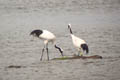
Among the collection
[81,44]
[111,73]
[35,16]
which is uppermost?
[35,16]

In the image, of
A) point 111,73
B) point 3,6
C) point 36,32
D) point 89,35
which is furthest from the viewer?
point 3,6

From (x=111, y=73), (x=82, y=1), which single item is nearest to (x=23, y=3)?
(x=82, y=1)

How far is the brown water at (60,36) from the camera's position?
12.1m

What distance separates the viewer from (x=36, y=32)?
14180 millimetres

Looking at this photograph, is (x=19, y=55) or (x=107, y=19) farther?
(x=107, y=19)

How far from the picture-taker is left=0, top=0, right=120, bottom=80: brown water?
12.1m

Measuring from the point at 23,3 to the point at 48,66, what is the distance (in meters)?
15.3

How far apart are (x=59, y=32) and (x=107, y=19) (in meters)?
4.50

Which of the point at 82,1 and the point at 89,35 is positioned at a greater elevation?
the point at 82,1

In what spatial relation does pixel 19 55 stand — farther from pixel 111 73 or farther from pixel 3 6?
pixel 3 6

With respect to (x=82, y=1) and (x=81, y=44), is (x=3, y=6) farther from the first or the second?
(x=81, y=44)

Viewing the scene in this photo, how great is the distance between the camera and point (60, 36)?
18453 mm

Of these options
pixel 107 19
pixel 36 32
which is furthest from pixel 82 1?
pixel 36 32

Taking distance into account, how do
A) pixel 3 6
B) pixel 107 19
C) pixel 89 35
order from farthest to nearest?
pixel 3 6, pixel 107 19, pixel 89 35
